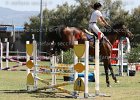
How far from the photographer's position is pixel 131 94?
11578mm

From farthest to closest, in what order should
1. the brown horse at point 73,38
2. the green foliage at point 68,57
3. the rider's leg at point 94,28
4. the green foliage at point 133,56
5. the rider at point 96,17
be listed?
the green foliage at point 133,56, the green foliage at point 68,57, the brown horse at point 73,38, the rider's leg at point 94,28, the rider at point 96,17

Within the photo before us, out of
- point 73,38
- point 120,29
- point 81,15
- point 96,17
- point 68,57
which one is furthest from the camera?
point 81,15

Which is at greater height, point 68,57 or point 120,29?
point 120,29

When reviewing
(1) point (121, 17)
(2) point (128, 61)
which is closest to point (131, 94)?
(2) point (128, 61)

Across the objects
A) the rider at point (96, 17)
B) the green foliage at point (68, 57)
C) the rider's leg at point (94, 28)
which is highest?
the rider at point (96, 17)

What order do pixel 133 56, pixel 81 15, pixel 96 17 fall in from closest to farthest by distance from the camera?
pixel 96 17 → pixel 133 56 → pixel 81 15

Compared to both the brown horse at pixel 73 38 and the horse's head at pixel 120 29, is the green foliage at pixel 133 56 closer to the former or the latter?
the horse's head at pixel 120 29

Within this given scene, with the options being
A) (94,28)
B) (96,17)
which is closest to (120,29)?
(94,28)

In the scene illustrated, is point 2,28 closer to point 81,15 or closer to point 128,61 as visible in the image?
point 81,15

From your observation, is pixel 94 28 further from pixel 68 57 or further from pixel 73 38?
pixel 68 57

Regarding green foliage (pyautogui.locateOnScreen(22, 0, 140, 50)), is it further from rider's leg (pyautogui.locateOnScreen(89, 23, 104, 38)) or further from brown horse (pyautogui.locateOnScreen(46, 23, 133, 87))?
rider's leg (pyautogui.locateOnScreen(89, 23, 104, 38))

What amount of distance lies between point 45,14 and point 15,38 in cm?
752

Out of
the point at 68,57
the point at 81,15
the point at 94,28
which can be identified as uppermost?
the point at 81,15

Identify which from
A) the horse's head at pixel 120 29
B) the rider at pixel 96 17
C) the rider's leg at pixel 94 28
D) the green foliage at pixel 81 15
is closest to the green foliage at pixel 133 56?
the horse's head at pixel 120 29
